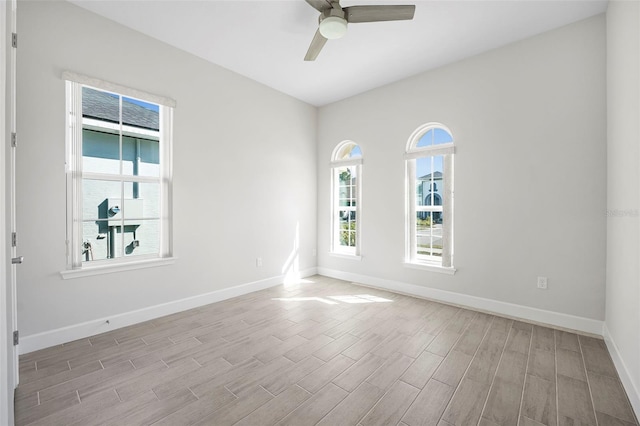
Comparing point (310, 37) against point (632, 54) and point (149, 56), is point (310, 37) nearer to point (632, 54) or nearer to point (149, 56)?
point (149, 56)

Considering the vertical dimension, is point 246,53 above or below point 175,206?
above

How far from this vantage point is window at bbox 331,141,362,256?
497 cm

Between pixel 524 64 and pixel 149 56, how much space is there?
14.1 feet

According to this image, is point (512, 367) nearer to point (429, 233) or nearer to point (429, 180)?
point (429, 233)

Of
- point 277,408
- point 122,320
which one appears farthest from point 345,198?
point 277,408

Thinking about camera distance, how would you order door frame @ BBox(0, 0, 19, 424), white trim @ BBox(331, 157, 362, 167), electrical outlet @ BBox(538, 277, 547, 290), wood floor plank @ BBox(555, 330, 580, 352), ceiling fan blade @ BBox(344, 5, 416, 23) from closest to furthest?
door frame @ BBox(0, 0, 19, 424), ceiling fan blade @ BBox(344, 5, 416, 23), wood floor plank @ BBox(555, 330, 580, 352), electrical outlet @ BBox(538, 277, 547, 290), white trim @ BBox(331, 157, 362, 167)

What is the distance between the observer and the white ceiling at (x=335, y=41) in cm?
273

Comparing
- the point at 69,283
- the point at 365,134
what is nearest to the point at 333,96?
the point at 365,134

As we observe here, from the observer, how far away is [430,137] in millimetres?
4070

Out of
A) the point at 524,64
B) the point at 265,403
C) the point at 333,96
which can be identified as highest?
the point at 333,96

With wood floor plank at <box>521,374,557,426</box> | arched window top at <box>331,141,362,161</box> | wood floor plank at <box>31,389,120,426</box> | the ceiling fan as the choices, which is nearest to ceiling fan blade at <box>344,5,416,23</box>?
the ceiling fan

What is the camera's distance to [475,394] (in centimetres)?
195

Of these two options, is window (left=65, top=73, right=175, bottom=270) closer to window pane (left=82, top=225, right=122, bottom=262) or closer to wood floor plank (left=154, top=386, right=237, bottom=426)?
window pane (left=82, top=225, right=122, bottom=262)

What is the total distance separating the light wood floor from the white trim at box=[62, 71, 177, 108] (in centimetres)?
251
